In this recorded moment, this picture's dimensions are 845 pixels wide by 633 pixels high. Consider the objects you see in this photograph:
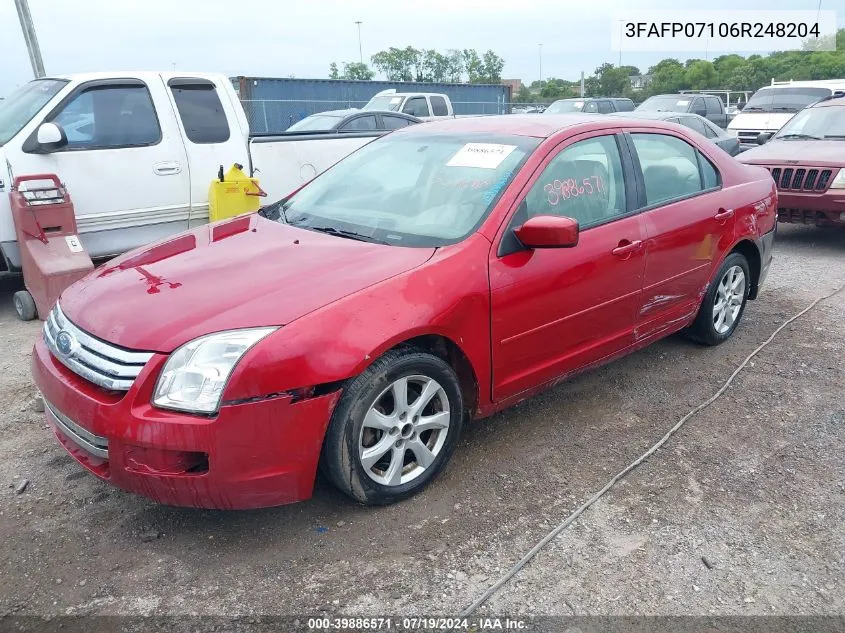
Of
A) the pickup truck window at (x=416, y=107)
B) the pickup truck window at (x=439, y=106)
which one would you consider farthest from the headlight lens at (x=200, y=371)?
the pickup truck window at (x=439, y=106)

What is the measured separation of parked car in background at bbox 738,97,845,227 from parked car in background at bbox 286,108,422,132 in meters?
5.41

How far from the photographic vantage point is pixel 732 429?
Answer: 3826mm

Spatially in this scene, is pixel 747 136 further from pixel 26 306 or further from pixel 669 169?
pixel 26 306

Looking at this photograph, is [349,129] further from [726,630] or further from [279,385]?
[726,630]

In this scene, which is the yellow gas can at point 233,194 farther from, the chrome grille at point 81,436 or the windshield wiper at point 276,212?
the chrome grille at point 81,436

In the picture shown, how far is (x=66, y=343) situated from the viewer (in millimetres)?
2906

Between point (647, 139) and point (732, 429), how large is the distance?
175cm

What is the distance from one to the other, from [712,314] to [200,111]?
494 cm

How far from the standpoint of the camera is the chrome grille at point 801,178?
778cm

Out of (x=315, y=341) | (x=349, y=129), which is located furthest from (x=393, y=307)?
(x=349, y=129)

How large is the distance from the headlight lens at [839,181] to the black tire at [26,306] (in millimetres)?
7976

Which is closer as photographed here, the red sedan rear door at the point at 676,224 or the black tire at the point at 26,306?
the red sedan rear door at the point at 676,224

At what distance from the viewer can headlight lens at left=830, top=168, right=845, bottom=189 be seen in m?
7.64

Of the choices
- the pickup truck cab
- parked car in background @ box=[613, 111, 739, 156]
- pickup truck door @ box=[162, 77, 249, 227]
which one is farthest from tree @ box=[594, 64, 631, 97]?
pickup truck door @ box=[162, 77, 249, 227]
